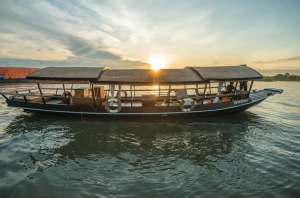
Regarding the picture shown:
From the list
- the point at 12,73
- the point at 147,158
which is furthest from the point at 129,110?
the point at 12,73

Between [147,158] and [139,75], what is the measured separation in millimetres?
5802

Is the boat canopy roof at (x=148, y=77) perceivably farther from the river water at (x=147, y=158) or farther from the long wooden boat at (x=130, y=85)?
the river water at (x=147, y=158)

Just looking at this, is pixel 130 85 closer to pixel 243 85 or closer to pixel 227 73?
pixel 227 73

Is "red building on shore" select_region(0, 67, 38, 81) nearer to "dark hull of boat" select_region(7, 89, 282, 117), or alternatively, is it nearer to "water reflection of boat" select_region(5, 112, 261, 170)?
"water reflection of boat" select_region(5, 112, 261, 170)

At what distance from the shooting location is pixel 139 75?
11.2 m

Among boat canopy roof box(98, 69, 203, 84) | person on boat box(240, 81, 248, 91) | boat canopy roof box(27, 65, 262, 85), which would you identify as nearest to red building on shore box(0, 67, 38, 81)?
boat canopy roof box(27, 65, 262, 85)

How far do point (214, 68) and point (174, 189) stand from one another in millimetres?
9754

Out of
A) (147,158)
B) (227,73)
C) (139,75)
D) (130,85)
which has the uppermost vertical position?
(227,73)

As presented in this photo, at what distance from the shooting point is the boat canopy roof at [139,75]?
35.1ft

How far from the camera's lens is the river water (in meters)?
5.20

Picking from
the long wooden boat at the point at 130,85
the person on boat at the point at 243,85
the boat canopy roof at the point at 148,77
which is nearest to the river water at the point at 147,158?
the long wooden boat at the point at 130,85

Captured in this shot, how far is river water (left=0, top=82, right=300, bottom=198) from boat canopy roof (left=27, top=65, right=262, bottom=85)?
276 centimetres

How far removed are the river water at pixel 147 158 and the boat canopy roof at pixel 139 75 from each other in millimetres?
2763

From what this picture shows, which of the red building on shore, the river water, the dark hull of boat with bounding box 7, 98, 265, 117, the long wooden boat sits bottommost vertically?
the river water
